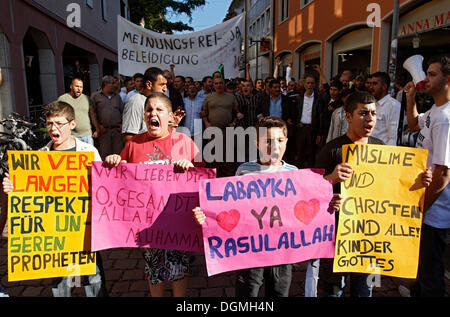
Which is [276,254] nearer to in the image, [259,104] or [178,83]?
[259,104]

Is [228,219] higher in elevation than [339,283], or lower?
higher

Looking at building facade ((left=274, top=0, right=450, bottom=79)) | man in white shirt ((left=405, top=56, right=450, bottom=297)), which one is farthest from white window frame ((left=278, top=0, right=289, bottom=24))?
man in white shirt ((left=405, top=56, right=450, bottom=297))

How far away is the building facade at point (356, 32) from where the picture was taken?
29.4 ft

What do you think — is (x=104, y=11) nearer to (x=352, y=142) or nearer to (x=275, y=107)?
(x=275, y=107)

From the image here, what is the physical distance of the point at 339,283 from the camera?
2.57m

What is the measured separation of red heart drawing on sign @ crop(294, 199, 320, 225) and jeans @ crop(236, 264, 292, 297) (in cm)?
36

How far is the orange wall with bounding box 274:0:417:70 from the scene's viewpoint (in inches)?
420

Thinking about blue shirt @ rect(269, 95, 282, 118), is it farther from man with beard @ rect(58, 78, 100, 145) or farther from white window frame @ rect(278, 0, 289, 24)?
white window frame @ rect(278, 0, 289, 24)

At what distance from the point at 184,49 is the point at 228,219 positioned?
5576 millimetres

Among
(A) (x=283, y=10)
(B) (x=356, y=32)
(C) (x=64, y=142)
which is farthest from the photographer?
(A) (x=283, y=10)

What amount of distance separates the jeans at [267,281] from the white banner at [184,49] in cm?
542

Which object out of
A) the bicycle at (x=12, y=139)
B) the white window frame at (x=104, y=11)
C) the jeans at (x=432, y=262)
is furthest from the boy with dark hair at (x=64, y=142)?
the white window frame at (x=104, y=11)

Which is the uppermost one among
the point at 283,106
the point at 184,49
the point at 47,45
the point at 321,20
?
the point at 321,20

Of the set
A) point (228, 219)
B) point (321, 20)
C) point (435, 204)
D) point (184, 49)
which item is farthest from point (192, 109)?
point (321, 20)
